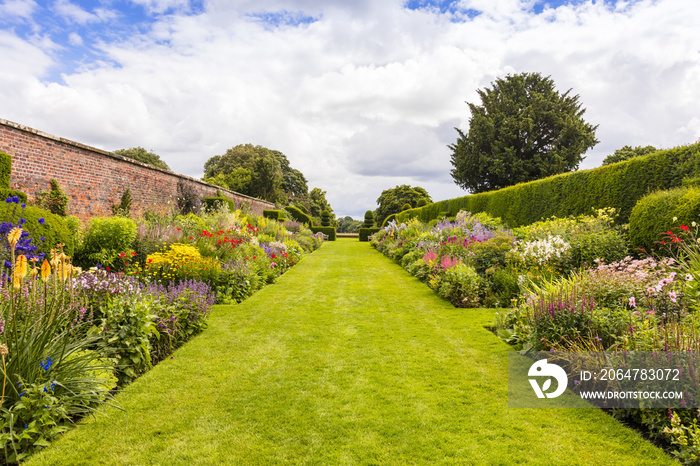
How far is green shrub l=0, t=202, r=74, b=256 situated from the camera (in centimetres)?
526

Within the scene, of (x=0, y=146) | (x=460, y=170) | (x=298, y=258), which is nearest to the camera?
(x=0, y=146)

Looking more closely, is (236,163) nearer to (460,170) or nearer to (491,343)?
(460,170)

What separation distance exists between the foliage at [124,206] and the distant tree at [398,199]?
3408cm

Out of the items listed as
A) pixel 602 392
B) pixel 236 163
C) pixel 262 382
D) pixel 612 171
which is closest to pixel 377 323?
pixel 262 382

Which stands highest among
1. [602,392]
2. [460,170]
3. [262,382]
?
[460,170]

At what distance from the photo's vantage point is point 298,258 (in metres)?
12.9

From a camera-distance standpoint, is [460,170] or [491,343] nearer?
[491,343]

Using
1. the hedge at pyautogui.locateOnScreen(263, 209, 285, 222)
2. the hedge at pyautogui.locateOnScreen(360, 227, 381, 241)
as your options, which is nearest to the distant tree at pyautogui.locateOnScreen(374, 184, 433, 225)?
the hedge at pyautogui.locateOnScreen(360, 227, 381, 241)

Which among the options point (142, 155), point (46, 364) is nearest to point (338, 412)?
point (46, 364)

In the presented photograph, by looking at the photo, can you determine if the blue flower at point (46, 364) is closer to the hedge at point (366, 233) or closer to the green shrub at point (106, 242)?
the green shrub at point (106, 242)

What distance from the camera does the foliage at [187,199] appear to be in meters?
14.8

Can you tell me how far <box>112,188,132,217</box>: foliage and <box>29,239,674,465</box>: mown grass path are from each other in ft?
26.7

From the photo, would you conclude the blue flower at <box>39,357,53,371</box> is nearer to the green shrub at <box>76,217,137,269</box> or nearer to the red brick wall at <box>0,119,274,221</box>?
the green shrub at <box>76,217,137,269</box>

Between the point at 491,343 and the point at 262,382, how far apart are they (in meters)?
2.83
